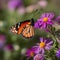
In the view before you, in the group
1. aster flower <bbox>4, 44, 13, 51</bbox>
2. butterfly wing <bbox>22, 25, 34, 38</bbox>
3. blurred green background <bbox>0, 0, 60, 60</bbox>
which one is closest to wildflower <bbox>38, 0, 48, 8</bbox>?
blurred green background <bbox>0, 0, 60, 60</bbox>

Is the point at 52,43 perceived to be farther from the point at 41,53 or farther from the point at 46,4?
the point at 46,4

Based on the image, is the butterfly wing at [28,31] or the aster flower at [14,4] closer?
the butterfly wing at [28,31]

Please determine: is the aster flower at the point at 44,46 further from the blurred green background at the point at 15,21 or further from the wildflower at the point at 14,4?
the wildflower at the point at 14,4

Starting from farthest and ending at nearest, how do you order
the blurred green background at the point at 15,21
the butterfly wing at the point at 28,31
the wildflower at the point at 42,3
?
1. the wildflower at the point at 42,3
2. the blurred green background at the point at 15,21
3. the butterfly wing at the point at 28,31

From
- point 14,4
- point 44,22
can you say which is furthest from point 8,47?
point 44,22

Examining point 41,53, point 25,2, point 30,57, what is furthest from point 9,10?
point 41,53

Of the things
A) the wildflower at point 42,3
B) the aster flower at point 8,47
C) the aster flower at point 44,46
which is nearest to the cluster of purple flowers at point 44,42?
the aster flower at point 44,46

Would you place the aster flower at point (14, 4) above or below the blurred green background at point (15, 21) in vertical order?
above

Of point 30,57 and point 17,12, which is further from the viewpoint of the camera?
point 17,12

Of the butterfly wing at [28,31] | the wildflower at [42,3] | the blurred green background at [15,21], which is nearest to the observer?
the butterfly wing at [28,31]

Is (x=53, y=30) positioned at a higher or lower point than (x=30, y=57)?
higher

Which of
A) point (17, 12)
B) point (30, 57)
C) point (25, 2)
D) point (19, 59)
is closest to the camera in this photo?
point (30, 57)
